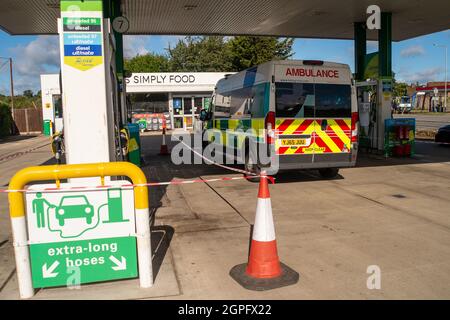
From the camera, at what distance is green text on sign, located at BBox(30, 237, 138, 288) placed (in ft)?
12.8

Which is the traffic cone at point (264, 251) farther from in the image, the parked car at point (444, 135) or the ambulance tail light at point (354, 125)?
the parked car at point (444, 135)

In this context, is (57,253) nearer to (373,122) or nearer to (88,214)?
(88,214)

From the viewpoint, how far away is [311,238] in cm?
543

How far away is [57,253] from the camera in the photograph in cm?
393

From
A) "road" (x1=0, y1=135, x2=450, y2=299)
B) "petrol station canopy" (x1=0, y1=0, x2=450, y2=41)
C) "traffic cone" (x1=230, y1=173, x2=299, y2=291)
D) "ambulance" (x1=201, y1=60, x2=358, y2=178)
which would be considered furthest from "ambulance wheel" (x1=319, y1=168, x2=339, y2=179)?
"traffic cone" (x1=230, y1=173, x2=299, y2=291)

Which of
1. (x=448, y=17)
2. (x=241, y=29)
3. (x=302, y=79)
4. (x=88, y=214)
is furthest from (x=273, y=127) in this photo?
(x=448, y=17)

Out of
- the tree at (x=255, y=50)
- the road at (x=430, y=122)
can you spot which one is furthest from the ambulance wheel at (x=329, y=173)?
the tree at (x=255, y=50)

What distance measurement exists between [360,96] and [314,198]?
27.9ft

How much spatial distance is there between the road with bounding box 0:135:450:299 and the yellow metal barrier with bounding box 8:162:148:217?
0.88 meters

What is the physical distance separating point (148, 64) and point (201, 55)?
Answer: 12.4 metres

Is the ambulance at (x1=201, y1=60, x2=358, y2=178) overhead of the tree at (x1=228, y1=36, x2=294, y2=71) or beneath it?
beneath

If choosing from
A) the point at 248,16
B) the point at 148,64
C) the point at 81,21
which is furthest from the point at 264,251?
the point at 148,64

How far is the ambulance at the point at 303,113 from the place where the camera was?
8.82 meters

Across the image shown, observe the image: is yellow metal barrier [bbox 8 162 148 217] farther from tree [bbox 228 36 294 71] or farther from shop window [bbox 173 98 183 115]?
tree [bbox 228 36 294 71]
